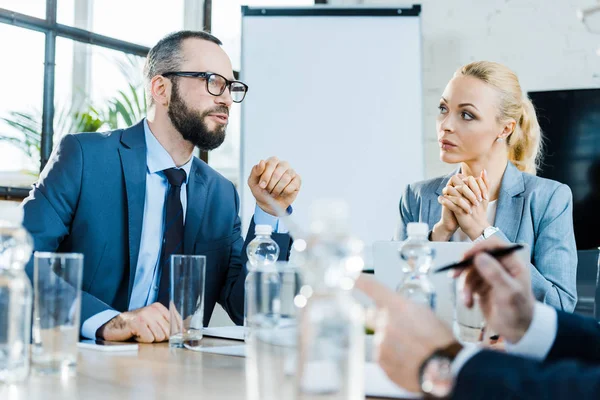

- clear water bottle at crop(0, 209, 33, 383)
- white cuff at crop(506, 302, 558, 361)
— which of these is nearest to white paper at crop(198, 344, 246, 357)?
clear water bottle at crop(0, 209, 33, 383)

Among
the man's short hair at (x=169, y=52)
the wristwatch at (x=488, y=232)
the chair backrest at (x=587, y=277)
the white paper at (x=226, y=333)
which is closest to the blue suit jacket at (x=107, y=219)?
the white paper at (x=226, y=333)

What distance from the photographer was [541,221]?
223cm

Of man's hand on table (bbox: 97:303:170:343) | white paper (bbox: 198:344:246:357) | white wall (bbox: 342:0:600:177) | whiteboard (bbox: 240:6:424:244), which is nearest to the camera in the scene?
white paper (bbox: 198:344:246:357)

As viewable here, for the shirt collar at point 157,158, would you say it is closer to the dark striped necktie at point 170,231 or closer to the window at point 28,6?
the dark striped necktie at point 170,231

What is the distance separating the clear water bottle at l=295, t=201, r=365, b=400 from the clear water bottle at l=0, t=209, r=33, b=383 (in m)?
0.49

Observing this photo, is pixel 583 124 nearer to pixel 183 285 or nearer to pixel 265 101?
pixel 265 101

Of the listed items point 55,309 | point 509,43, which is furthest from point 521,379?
point 509,43

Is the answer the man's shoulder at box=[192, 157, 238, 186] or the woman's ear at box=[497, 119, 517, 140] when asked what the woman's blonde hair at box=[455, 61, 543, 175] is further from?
the man's shoulder at box=[192, 157, 238, 186]

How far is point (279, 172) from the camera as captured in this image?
189 centimetres

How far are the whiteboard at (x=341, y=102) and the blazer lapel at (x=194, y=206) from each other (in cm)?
148

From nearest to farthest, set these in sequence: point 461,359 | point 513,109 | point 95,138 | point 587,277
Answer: point 461,359 < point 95,138 < point 513,109 < point 587,277

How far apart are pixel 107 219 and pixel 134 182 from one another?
125 mm

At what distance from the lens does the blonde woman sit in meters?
2.14

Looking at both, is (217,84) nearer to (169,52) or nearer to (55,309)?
(169,52)
